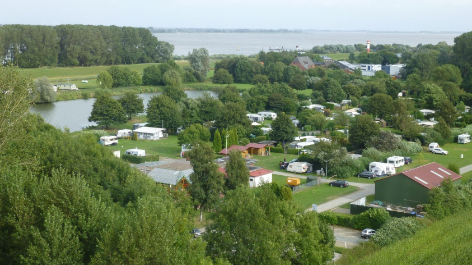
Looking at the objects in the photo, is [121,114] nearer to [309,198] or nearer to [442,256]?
[309,198]

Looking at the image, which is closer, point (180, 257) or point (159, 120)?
point (180, 257)

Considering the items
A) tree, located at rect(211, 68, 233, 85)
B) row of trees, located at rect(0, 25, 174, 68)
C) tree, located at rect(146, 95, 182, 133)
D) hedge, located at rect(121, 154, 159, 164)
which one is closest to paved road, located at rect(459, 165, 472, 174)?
hedge, located at rect(121, 154, 159, 164)

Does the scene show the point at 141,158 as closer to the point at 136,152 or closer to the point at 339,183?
the point at 136,152

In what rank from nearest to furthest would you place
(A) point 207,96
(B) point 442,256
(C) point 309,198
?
1. (B) point 442,256
2. (C) point 309,198
3. (A) point 207,96

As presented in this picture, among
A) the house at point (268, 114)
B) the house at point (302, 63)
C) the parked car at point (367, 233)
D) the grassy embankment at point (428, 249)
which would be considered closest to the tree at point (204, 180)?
the parked car at point (367, 233)

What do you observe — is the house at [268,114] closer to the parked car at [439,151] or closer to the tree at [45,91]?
the parked car at [439,151]

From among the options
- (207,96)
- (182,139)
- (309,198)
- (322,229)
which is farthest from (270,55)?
(322,229)
